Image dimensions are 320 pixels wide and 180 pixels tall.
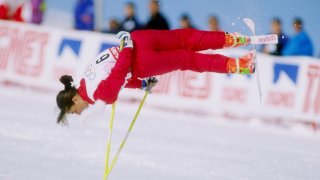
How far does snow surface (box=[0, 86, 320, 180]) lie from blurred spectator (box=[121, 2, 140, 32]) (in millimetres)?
1559

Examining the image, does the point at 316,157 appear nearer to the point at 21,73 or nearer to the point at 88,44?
the point at 88,44

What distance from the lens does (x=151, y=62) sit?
5.30m

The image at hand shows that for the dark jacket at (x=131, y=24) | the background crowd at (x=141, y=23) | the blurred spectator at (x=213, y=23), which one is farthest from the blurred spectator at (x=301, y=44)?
the dark jacket at (x=131, y=24)

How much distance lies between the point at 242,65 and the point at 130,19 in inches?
229

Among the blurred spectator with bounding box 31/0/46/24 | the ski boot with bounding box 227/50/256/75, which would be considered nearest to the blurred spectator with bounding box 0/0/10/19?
the blurred spectator with bounding box 31/0/46/24

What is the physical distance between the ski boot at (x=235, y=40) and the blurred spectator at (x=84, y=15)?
7.06 metres

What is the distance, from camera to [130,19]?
433 inches

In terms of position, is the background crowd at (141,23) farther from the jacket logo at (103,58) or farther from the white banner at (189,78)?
the jacket logo at (103,58)

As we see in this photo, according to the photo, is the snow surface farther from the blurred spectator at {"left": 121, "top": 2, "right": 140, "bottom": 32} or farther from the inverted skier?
the blurred spectator at {"left": 121, "top": 2, "right": 140, "bottom": 32}

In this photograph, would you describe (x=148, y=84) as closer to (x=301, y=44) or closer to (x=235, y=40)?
(x=235, y=40)

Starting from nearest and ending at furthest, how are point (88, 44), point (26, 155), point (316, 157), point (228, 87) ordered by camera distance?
point (26, 155), point (316, 157), point (228, 87), point (88, 44)

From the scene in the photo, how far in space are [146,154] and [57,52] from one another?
225 inches

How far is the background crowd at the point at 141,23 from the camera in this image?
9.94 metres

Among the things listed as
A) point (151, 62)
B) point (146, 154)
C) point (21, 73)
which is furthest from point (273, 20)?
point (21, 73)
